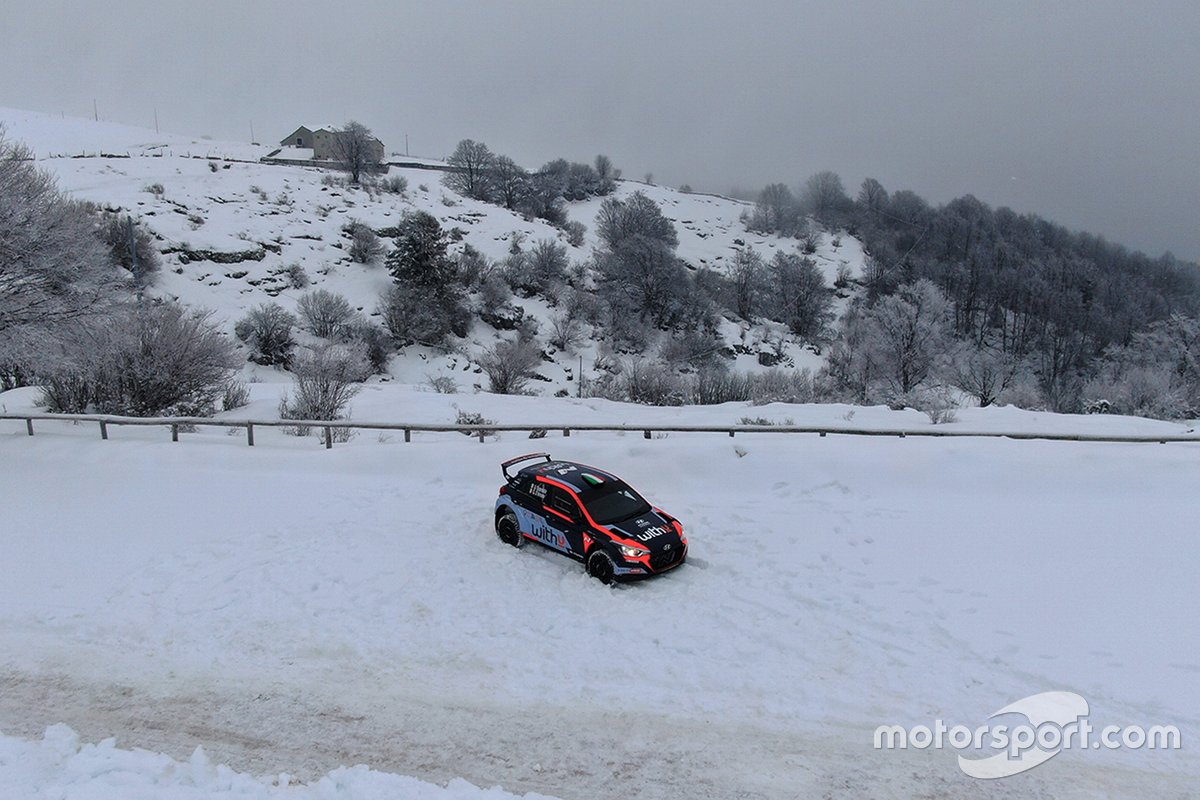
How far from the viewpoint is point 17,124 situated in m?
78.5

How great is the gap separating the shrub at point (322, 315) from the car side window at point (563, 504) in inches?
1265

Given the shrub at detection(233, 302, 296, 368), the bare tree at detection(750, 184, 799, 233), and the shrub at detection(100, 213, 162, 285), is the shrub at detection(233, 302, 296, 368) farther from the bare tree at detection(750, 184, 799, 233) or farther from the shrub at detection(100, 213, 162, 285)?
the bare tree at detection(750, 184, 799, 233)

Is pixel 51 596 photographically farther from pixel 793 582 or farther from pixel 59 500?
pixel 793 582

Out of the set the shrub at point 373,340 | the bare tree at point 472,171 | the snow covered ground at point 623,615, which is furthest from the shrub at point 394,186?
the snow covered ground at point 623,615

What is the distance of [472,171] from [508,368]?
155ft

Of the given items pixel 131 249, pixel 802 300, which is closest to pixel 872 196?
pixel 802 300

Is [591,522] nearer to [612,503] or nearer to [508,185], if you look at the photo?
[612,503]

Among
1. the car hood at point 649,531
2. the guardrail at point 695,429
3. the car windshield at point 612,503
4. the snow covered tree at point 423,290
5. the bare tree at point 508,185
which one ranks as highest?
the bare tree at point 508,185

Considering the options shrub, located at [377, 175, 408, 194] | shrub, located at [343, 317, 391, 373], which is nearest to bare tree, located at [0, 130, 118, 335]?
shrub, located at [343, 317, 391, 373]

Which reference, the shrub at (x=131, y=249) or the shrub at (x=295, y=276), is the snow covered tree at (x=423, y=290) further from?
the shrub at (x=131, y=249)

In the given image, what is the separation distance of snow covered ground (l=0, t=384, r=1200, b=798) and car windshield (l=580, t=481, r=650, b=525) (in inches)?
40.2

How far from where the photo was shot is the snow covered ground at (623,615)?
20.7ft

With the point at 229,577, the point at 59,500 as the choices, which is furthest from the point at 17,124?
the point at 229,577

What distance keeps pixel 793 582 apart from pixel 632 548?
2.45 metres
